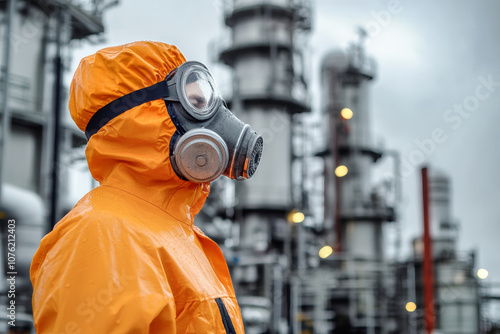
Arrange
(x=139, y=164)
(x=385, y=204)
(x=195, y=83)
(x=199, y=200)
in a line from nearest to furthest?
1. (x=139, y=164)
2. (x=195, y=83)
3. (x=199, y=200)
4. (x=385, y=204)

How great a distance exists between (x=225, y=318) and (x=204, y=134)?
23.2 inches

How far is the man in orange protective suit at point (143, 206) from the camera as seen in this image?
61.6 inches

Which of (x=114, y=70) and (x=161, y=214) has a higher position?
(x=114, y=70)

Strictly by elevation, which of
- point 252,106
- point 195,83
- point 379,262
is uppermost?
point 252,106

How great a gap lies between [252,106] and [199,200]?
17933mm

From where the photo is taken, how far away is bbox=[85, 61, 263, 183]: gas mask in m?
1.88

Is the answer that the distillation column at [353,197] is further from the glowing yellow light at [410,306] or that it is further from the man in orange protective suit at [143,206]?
the man in orange protective suit at [143,206]

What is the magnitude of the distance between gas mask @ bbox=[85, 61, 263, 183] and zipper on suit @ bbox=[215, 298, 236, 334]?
0.40 metres

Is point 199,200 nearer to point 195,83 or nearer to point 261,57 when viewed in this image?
point 195,83

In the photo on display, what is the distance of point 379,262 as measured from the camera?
20.5 meters

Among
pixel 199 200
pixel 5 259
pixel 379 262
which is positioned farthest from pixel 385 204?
pixel 199 200

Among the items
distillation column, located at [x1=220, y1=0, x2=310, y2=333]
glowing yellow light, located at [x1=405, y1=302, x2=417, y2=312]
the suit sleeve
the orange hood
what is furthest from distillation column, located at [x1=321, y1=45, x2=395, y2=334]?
the suit sleeve

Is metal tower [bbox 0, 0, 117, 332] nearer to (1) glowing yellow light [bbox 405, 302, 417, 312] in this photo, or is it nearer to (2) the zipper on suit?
(2) the zipper on suit

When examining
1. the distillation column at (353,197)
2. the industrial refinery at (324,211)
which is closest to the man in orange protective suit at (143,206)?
the industrial refinery at (324,211)
